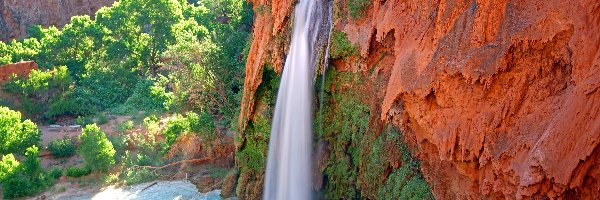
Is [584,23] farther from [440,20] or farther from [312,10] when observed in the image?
[312,10]

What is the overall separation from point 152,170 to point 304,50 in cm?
959

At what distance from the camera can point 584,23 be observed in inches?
304

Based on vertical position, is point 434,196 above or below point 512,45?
below

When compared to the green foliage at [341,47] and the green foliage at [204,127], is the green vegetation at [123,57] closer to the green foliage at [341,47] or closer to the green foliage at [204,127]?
the green foliage at [204,127]

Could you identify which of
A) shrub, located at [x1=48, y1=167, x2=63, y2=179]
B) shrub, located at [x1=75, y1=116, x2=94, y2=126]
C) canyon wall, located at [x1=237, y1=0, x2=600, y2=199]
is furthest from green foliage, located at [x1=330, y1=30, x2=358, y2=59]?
shrub, located at [x1=75, y1=116, x2=94, y2=126]

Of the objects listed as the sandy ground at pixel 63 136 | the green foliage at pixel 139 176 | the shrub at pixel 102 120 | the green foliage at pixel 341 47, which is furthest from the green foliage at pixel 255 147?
the shrub at pixel 102 120

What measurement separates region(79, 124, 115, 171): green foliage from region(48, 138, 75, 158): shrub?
10.5 feet

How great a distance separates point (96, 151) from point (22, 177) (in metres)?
2.88

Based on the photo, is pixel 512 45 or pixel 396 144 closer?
pixel 512 45

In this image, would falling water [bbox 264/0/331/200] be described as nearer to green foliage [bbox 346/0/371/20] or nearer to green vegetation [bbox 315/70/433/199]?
green vegetation [bbox 315/70/433/199]

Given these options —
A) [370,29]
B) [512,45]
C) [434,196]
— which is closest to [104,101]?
[370,29]

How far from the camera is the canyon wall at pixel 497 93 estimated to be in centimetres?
752

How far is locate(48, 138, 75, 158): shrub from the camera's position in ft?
84.3

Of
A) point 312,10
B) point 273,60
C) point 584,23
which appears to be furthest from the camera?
point 273,60
